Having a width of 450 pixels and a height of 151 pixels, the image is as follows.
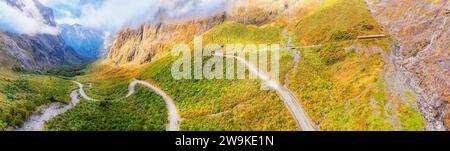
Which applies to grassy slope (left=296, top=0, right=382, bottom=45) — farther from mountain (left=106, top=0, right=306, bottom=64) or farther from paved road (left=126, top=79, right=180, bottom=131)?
paved road (left=126, top=79, right=180, bottom=131)

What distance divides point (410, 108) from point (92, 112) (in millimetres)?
58484

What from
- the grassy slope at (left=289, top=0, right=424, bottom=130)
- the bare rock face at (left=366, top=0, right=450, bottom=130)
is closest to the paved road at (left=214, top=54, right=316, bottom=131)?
the grassy slope at (left=289, top=0, right=424, bottom=130)

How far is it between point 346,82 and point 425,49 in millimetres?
14857

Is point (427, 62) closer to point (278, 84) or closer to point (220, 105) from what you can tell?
point (278, 84)

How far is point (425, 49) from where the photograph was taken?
200 ft

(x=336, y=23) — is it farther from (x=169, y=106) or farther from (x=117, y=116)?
(x=117, y=116)

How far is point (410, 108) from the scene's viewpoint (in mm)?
50406

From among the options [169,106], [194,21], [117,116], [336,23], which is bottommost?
[117,116]

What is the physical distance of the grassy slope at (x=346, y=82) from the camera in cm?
5006

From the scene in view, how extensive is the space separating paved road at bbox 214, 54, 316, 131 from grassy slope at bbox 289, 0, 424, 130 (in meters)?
1.18

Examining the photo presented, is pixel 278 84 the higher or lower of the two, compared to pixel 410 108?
higher

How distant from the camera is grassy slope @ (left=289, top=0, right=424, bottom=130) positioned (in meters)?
50.1

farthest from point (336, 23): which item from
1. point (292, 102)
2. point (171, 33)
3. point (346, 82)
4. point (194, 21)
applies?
point (171, 33)
